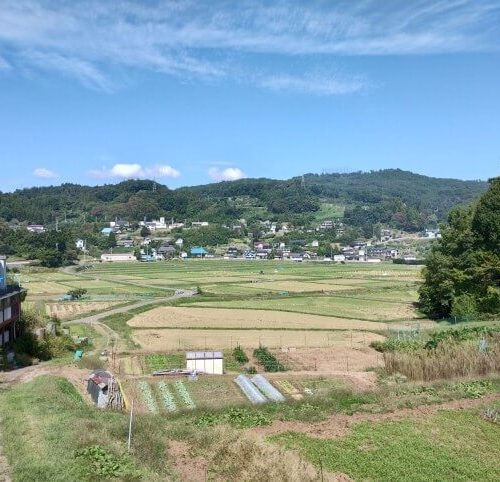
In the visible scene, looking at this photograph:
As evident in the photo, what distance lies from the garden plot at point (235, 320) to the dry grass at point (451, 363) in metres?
15.6

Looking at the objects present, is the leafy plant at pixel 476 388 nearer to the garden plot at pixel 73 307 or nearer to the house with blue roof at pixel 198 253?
the garden plot at pixel 73 307

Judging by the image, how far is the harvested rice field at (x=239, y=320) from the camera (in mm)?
38938

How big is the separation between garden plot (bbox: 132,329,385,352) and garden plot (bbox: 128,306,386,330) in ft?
6.46

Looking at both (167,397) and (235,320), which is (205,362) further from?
(235,320)

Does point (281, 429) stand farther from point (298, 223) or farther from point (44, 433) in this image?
point (298, 223)

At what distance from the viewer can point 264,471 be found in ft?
38.3

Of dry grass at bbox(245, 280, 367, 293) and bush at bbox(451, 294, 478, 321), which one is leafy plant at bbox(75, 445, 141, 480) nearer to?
bush at bbox(451, 294, 478, 321)

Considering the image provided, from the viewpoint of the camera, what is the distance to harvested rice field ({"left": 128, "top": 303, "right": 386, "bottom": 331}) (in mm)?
38938

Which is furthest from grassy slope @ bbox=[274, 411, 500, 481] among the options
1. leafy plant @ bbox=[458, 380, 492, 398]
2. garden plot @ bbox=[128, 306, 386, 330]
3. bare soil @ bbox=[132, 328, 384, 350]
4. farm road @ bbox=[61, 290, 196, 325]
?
farm road @ bbox=[61, 290, 196, 325]

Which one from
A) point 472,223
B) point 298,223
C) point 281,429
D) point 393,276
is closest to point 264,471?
point 281,429

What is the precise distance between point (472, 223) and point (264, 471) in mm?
33078

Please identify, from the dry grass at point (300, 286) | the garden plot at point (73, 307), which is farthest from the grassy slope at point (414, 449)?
the dry grass at point (300, 286)

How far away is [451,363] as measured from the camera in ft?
69.6

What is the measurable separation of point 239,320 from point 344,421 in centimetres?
2572
